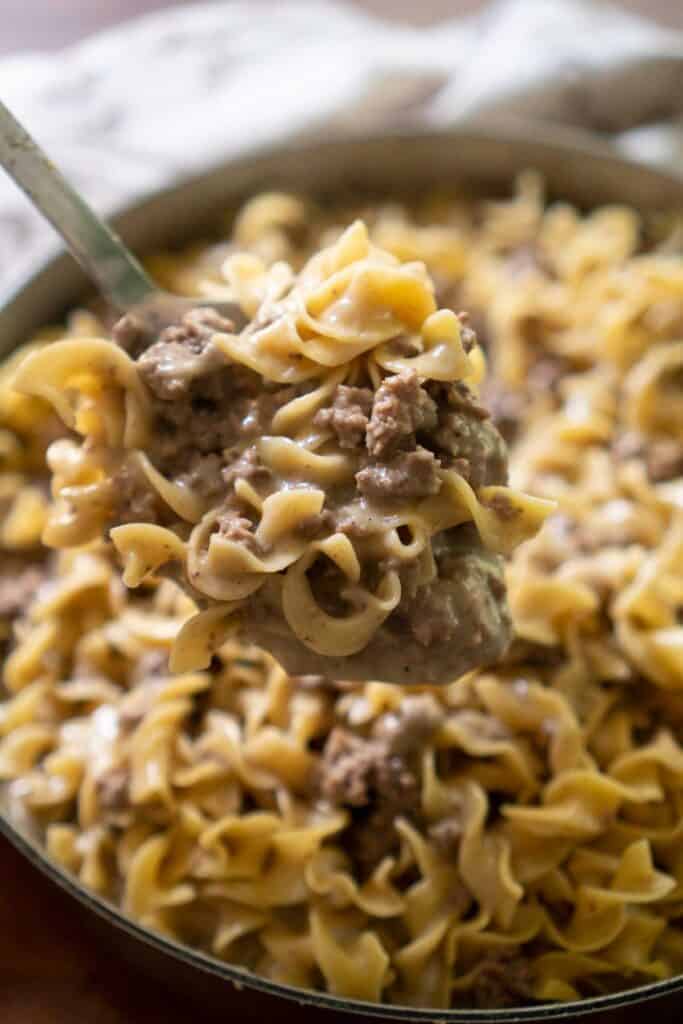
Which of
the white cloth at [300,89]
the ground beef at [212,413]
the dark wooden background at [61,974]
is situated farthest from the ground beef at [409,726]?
the white cloth at [300,89]

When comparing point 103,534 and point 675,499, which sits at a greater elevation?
point 103,534

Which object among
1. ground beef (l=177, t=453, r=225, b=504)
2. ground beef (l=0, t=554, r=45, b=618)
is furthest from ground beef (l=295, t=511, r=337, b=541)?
ground beef (l=0, t=554, r=45, b=618)

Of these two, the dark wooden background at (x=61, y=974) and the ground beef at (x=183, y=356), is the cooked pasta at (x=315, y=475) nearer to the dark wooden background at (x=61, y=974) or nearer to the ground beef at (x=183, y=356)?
the ground beef at (x=183, y=356)

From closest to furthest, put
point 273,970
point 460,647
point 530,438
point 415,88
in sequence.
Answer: point 460,647 < point 273,970 < point 530,438 < point 415,88

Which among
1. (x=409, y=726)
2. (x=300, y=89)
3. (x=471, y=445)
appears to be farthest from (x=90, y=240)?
(x=300, y=89)

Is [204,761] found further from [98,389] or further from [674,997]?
[674,997]

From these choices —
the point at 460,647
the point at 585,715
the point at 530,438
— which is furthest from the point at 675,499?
the point at 460,647

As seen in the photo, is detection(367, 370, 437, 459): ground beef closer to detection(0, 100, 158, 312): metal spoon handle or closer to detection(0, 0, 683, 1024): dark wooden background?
detection(0, 100, 158, 312): metal spoon handle
